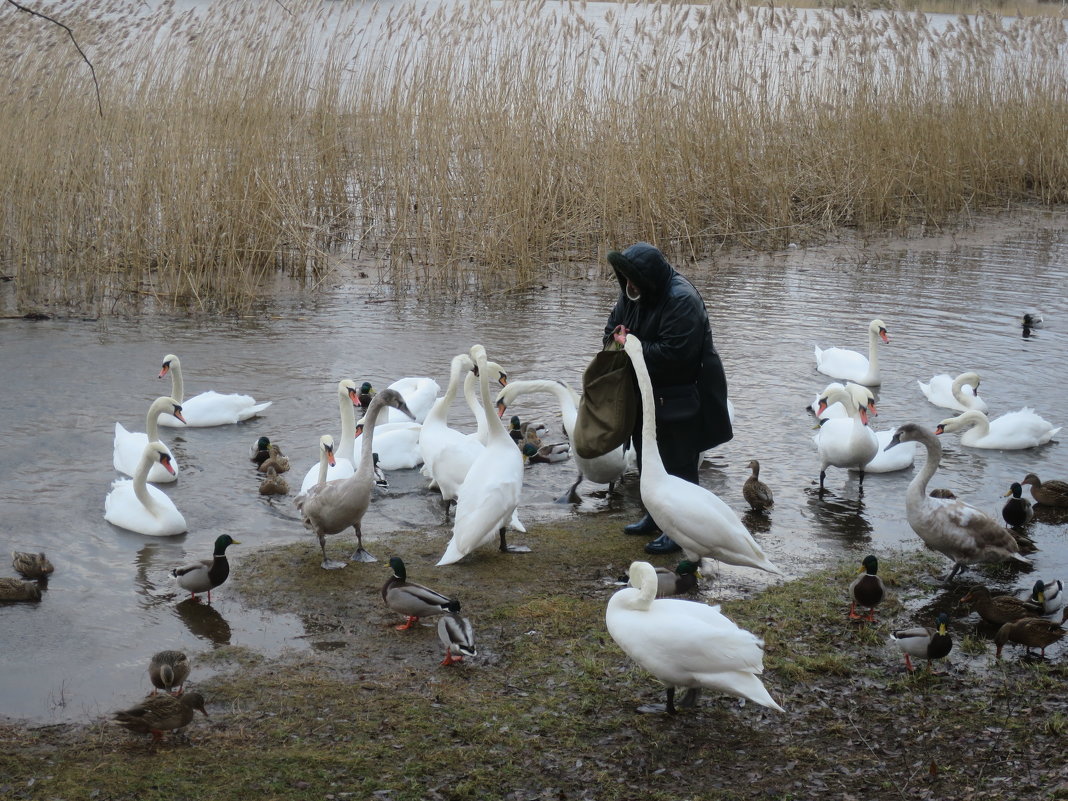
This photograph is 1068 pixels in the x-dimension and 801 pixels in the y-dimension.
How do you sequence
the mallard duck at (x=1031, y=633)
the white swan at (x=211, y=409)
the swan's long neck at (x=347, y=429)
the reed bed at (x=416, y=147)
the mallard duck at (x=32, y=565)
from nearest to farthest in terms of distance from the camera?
1. the mallard duck at (x=1031, y=633)
2. the mallard duck at (x=32, y=565)
3. the swan's long neck at (x=347, y=429)
4. the white swan at (x=211, y=409)
5. the reed bed at (x=416, y=147)

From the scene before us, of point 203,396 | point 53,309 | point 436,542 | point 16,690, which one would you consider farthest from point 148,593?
point 53,309

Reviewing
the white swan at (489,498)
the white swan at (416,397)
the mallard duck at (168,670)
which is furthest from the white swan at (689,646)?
the white swan at (416,397)

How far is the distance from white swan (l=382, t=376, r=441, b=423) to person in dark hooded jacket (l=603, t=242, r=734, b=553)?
2.72 metres

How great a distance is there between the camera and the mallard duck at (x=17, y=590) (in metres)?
5.90

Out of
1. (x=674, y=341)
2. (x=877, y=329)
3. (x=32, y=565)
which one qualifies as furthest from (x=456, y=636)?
(x=877, y=329)

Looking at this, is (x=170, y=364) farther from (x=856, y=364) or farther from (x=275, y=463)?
(x=856, y=364)

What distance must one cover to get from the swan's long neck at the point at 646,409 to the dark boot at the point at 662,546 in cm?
66

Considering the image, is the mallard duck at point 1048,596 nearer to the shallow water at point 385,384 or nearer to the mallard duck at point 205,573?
the shallow water at point 385,384

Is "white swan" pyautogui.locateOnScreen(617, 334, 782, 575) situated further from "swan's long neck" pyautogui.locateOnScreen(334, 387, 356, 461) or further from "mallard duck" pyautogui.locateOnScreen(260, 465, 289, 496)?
"mallard duck" pyautogui.locateOnScreen(260, 465, 289, 496)

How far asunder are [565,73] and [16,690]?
1069cm

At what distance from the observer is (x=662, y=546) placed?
22.2ft

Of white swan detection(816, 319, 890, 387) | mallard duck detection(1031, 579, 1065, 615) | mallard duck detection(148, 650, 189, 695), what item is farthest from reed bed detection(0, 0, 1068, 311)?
mallard duck detection(1031, 579, 1065, 615)

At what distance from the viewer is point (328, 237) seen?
13953 mm

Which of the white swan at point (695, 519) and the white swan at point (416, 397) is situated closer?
the white swan at point (695, 519)
